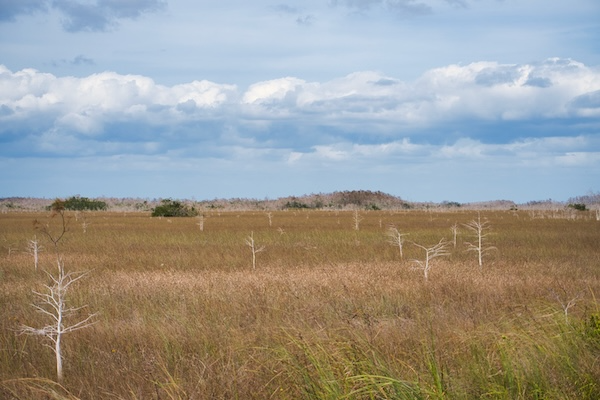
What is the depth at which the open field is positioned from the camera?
636 centimetres

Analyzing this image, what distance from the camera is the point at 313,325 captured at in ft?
37.3

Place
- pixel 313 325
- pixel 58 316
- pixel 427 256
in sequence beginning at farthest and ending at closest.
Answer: pixel 427 256
pixel 313 325
pixel 58 316

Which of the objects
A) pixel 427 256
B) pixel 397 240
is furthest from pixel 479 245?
pixel 397 240

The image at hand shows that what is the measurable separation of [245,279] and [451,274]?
19.0 ft

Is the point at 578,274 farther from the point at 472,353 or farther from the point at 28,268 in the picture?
the point at 28,268

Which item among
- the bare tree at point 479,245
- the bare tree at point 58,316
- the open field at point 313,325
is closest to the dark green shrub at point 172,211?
the open field at point 313,325

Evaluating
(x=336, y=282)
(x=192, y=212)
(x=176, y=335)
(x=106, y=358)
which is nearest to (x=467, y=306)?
(x=336, y=282)

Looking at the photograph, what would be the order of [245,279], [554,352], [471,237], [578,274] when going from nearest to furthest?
[554,352] < [245,279] < [578,274] < [471,237]

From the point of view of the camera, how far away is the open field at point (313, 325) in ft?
20.9

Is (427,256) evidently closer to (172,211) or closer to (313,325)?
(313,325)

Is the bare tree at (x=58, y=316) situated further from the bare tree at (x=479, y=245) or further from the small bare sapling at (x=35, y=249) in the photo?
the bare tree at (x=479, y=245)

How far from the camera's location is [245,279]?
17.9 meters

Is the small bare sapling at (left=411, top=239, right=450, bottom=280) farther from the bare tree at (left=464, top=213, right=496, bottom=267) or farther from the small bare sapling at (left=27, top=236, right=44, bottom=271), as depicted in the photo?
the small bare sapling at (left=27, top=236, right=44, bottom=271)

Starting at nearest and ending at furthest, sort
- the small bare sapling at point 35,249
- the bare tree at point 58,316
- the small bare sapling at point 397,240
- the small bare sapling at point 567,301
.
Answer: the bare tree at point 58,316, the small bare sapling at point 567,301, the small bare sapling at point 35,249, the small bare sapling at point 397,240
